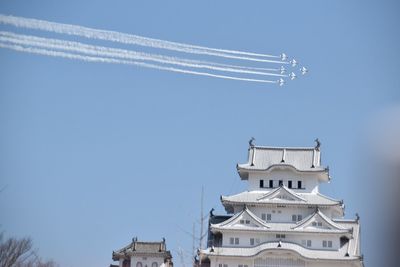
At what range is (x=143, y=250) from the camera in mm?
71438

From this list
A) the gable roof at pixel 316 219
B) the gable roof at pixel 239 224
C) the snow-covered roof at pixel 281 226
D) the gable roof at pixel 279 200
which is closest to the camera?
the snow-covered roof at pixel 281 226

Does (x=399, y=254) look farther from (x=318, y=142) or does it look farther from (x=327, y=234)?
(x=318, y=142)

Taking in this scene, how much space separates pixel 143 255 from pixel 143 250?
48cm

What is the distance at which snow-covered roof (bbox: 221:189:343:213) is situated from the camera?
235 feet

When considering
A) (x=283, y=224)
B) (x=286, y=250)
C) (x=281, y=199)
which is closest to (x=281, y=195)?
(x=281, y=199)

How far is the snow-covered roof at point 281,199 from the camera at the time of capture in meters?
71.6

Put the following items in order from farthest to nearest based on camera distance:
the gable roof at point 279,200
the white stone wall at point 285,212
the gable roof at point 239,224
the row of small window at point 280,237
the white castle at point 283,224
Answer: the white stone wall at point 285,212 → the gable roof at point 279,200 → the gable roof at point 239,224 → the row of small window at point 280,237 → the white castle at point 283,224

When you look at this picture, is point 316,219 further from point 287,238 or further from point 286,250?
point 286,250

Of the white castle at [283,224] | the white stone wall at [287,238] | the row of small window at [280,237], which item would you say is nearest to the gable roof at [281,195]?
the white castle at [283,224]

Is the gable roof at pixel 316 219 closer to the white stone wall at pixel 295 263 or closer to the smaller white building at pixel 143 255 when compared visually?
the white stone wall at pixel 295 263

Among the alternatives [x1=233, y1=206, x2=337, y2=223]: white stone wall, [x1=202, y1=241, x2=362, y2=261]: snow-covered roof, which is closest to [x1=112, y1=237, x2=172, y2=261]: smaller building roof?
[x1=202, y1=241, x2=362, y2=261]: snow-covered roof

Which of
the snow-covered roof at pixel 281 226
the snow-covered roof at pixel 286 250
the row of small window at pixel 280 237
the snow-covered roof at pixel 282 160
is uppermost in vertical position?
the snow-covered roof at pixel 282 160

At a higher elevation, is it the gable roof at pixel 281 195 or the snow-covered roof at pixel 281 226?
the gable roof at pixel 281 195

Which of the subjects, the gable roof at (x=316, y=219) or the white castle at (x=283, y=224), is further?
the gable roof at (x=316, y=219)
